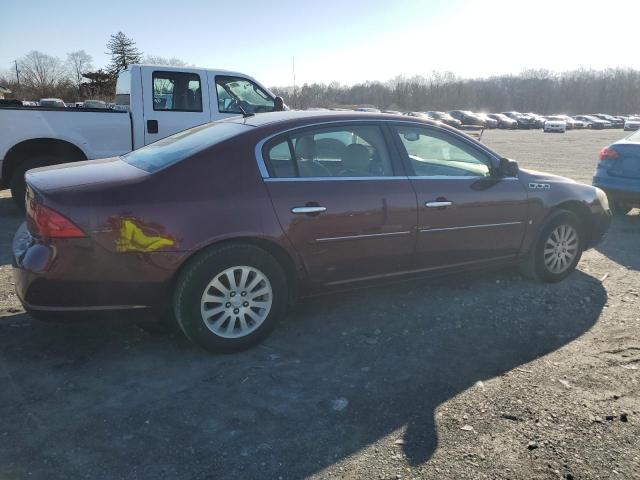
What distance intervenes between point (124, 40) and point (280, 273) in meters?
70.5

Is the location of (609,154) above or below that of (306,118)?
below

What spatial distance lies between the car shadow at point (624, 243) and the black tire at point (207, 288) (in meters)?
4.30

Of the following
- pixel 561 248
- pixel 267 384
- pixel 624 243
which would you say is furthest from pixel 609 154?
pixel 267 384

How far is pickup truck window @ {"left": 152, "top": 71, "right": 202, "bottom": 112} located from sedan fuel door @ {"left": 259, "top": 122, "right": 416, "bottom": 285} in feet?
14.9

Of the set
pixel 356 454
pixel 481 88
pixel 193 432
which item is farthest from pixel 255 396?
pixel 481 88

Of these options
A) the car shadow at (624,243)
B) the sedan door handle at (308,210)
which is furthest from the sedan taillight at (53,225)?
the car shadow at (624,243)

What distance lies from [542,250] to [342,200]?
230 cm

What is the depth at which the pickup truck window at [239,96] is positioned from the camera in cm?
792

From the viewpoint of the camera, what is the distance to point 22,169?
7.07m

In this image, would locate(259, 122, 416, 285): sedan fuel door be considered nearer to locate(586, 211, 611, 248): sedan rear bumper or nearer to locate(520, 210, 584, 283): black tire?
locate(520, 210, 584, 283): black tire

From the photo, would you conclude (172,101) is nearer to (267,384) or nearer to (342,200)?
(342,200)

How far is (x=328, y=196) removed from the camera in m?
3.66

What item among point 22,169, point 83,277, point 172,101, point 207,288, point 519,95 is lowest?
point 207,288

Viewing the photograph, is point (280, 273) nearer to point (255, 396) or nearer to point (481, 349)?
point (255, 396)
